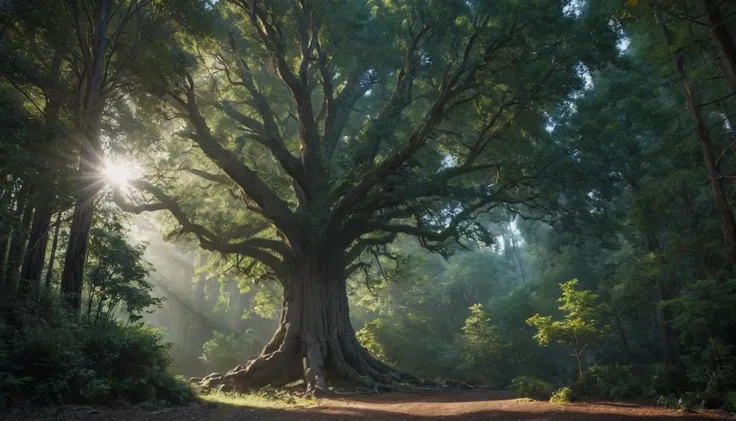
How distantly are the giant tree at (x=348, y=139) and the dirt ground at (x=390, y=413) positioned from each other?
3441mm

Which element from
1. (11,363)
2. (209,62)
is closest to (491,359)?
(209,62)

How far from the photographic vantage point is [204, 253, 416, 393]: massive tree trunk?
12.7 m

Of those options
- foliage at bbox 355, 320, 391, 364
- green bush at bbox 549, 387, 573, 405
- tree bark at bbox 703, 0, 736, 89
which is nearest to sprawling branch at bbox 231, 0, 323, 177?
tree bark at bbox 703, 0, 736, 89

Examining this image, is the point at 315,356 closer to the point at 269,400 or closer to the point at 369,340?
the point at 269,400

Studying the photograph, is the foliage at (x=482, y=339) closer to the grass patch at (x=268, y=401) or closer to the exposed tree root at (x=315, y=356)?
the exposed tree root at (x=315, y=356)

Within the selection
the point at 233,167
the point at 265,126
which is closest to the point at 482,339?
the point at 265,126

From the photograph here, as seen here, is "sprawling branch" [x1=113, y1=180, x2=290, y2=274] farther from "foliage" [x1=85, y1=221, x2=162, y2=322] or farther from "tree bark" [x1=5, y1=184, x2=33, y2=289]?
"tree bark" [x1=5, y1=184, x2=33, y2=289]

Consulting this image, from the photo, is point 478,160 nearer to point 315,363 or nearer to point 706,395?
point 315,363

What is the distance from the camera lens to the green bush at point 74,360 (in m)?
6.12

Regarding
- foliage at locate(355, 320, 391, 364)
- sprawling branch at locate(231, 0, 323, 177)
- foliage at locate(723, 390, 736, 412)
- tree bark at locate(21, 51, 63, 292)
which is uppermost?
sprawling branch at locate(231, 0, 323, 177)

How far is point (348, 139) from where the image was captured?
13.6 metres

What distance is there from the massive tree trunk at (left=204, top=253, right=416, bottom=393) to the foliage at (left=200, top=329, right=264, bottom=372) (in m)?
15.1

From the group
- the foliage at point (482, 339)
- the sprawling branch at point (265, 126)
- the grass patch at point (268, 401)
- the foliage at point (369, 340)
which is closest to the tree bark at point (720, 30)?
the grass patch at point (268, 401)

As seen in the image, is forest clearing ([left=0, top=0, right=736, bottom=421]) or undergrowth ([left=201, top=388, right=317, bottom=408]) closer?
forest clearing ([left=0, top=0, right=736, bottom=421])
